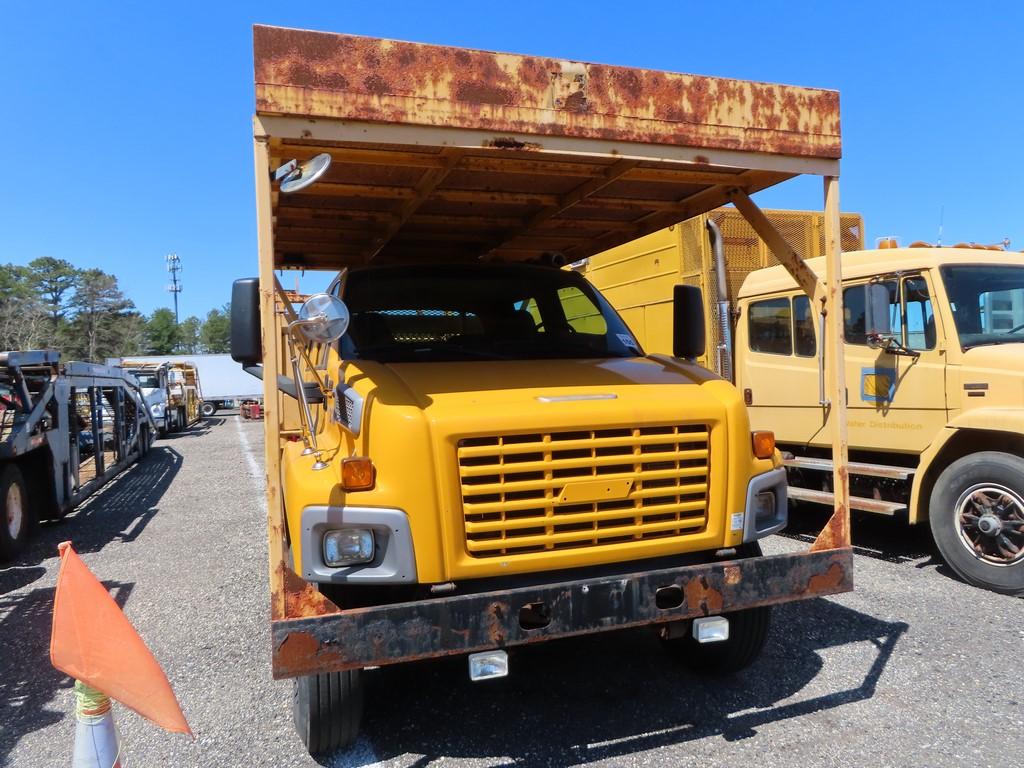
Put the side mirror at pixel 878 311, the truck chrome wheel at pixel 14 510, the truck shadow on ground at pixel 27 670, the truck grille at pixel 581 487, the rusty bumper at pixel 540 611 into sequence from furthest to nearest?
the truck chrome wheel at pixel 14 510, the side mirror at pixel 878 311, the truck shadow on ground at pixel 27 670, the truck grille at pixel 581 487, the rusty bumper at pixel 540 611

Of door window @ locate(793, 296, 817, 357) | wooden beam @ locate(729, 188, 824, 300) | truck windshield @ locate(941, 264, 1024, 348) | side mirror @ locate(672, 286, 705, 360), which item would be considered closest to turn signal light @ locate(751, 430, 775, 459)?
wooden beam @ locate(729, 188, 824, 300)

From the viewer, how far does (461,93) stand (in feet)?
9.00

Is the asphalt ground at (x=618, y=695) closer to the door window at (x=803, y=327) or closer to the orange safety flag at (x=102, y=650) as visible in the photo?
the orange safety flag at (x=102, y=650)

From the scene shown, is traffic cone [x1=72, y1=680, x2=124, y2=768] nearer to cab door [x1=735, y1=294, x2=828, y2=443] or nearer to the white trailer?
cab door [x1=735, y1=294, x2=828, y2=443]

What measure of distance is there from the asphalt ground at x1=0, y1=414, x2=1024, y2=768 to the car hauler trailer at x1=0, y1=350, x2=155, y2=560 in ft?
4.85

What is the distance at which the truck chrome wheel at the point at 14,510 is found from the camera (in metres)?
6.66

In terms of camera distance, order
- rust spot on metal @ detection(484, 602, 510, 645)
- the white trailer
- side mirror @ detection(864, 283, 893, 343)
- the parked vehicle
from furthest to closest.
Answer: the white trailer → the parked vehicle → side mirror @ detection(864, 283, 893, 343) → rust spot on metal @ detection(484, 602, 510, 645)

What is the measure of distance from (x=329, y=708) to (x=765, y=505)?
2083 mm

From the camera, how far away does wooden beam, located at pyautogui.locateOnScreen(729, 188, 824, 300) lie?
147 inches

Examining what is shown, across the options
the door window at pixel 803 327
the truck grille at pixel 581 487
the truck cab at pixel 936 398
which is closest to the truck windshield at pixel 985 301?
the truck cab at pixel 936 398

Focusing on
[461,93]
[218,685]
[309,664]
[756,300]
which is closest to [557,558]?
[309,664]

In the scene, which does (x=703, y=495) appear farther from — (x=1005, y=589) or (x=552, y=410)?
(x=1005, y=589)

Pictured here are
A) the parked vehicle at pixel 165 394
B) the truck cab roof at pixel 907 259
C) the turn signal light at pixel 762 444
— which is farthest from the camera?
the parked vehicle at pixel 165 394

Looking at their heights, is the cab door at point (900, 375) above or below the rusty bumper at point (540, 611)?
above
